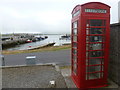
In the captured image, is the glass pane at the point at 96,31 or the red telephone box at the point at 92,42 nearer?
the red telephone box at the point at 92,42

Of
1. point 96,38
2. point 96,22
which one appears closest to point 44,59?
point 96,38

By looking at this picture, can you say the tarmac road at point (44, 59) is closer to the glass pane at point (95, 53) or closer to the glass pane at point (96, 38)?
the glass pane at point (95, 53)

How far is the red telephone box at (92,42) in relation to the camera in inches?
121

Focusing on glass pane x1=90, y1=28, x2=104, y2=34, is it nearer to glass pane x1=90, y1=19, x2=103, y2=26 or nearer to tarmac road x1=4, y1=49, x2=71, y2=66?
glass pane x1=90, y1=19, x2=103, y2=26

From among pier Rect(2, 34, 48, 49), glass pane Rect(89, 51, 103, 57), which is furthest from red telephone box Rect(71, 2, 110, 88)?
pier Rect(2, 34, 48, 49)

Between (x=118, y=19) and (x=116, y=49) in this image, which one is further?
(x=118, y=19)

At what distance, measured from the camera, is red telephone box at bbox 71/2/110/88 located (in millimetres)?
3068

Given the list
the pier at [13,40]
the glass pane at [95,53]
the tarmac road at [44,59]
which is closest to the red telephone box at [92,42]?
the glass pane at [95,53]

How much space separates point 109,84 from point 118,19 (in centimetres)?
359

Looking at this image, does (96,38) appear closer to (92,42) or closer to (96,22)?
(92,42)

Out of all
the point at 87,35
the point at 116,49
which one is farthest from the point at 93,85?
the point at 87,35

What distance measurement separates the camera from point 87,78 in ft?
10.9

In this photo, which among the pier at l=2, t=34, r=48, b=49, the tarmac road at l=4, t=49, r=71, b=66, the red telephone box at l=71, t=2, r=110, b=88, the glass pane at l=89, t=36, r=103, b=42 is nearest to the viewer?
the red telephone box at l=71, t=2, r=110, b=88

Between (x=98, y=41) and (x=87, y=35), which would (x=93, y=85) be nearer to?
(x=98, y=41)
